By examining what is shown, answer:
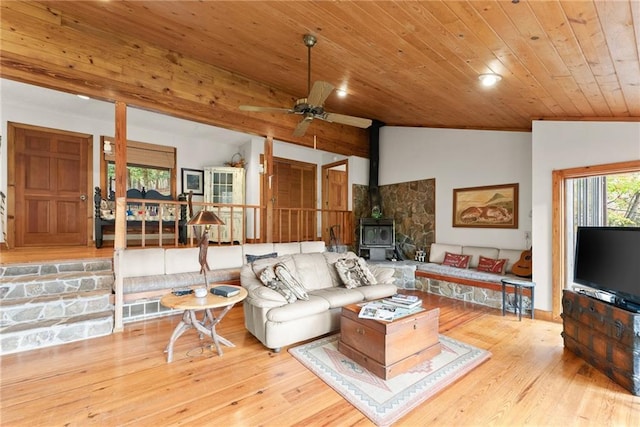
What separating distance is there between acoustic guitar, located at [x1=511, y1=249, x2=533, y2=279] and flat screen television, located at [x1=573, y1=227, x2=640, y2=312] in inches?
54.3

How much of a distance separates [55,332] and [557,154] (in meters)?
6.09

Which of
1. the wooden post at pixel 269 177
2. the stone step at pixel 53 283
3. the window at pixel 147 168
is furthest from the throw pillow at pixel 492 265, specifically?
the window at pixel 147 168

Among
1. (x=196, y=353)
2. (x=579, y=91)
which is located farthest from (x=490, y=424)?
(x=579, y=91)

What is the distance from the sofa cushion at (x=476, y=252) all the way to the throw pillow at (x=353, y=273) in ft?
7.56

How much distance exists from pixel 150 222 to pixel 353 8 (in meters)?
5.63

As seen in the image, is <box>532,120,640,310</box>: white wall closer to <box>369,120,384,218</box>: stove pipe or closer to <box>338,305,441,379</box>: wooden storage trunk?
<box>338,305,441,379</box>: wooden storage trunk

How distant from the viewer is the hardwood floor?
1.93 metres

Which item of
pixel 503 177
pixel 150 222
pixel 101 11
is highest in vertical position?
pixel 101 11

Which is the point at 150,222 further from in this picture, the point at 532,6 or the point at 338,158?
the point at 532,6

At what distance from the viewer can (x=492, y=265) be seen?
188 inches

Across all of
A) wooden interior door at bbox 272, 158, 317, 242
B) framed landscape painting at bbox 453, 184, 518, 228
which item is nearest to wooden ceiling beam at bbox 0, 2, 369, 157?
wooden interior door at bbox 272, 158, 317, 242

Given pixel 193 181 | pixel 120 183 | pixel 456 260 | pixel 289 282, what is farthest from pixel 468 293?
pixel 193 181

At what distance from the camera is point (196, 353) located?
9.28ft

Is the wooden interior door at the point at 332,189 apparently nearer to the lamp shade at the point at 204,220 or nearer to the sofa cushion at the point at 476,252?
the sofa cushion at the point at 476,252
